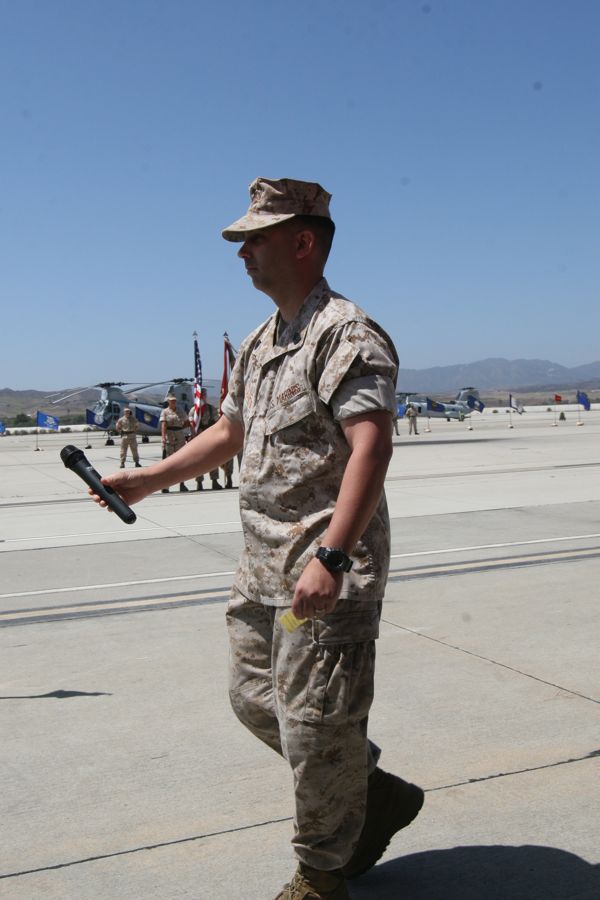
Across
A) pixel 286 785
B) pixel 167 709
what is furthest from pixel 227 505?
pixel 286 785

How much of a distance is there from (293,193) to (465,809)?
2.27m

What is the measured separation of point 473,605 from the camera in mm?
6555

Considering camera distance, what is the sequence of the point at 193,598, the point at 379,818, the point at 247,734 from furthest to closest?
the point at 193,598 < the point at 247,734 < the point at 379,818

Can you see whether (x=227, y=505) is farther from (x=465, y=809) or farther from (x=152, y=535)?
(x=465, y=809)

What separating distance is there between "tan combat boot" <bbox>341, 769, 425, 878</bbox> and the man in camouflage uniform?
0.03 m

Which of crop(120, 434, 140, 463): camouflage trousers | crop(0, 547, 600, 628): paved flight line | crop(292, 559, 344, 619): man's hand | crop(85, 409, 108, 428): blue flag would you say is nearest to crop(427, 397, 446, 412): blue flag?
crop(85, 409, 108, 428): blue flag

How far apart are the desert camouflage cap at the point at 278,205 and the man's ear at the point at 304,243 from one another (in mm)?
57

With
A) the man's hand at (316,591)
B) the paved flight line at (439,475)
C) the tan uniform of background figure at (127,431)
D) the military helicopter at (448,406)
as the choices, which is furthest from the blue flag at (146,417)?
the man's hand at (316,591)

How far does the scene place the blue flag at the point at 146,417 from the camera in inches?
1545

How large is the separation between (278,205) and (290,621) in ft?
3.92

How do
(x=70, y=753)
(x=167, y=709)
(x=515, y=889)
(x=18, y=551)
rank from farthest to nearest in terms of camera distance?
(x=18, y=551), (x=167, y=709), (x=70, y=753), (x=515, y=889)

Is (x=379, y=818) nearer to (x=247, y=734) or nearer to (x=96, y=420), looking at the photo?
(x=247, y=734)

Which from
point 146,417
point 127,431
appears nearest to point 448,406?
point 146,417

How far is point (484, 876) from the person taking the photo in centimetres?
299
